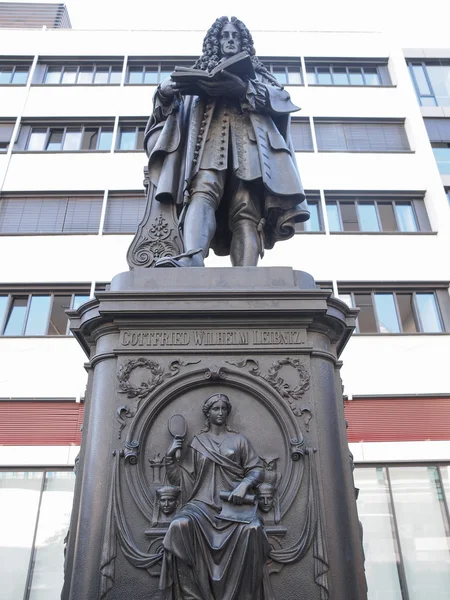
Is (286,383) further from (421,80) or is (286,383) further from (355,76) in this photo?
(421,80)

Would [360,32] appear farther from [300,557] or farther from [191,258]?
[300,557]

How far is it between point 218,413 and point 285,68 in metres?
24.0

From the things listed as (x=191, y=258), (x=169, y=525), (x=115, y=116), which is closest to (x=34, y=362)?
(x=115, y=116)

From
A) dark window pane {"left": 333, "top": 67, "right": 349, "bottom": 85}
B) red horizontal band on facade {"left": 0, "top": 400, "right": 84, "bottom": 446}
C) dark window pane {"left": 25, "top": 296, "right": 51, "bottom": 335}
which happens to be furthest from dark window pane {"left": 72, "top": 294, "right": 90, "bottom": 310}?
dark window pane {"left": 333, "top": 67, "right": 349, "bottom": 85}

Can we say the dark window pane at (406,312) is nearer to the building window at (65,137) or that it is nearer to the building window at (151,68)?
the building window at (65,137)

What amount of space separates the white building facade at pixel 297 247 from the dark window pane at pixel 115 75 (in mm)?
79

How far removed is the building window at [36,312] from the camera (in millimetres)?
17359

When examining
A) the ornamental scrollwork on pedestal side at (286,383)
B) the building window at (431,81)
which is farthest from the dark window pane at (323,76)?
the ornamental scrollwork on pedestal side at (286,383)

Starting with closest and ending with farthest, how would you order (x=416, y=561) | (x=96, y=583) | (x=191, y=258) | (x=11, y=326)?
A: 1. (x=96, y=583)
2. (x=191, y=258)
3. (x=416, y=561)
4. (x=11, y=326)

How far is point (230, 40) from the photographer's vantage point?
5.72 meters

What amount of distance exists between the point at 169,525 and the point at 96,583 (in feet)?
1.74

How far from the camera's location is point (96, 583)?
2.93m

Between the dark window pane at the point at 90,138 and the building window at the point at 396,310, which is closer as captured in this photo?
the building window at the point at 396,310

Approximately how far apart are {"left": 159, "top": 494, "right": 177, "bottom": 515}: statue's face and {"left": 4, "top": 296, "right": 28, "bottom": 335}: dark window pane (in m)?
15.6
